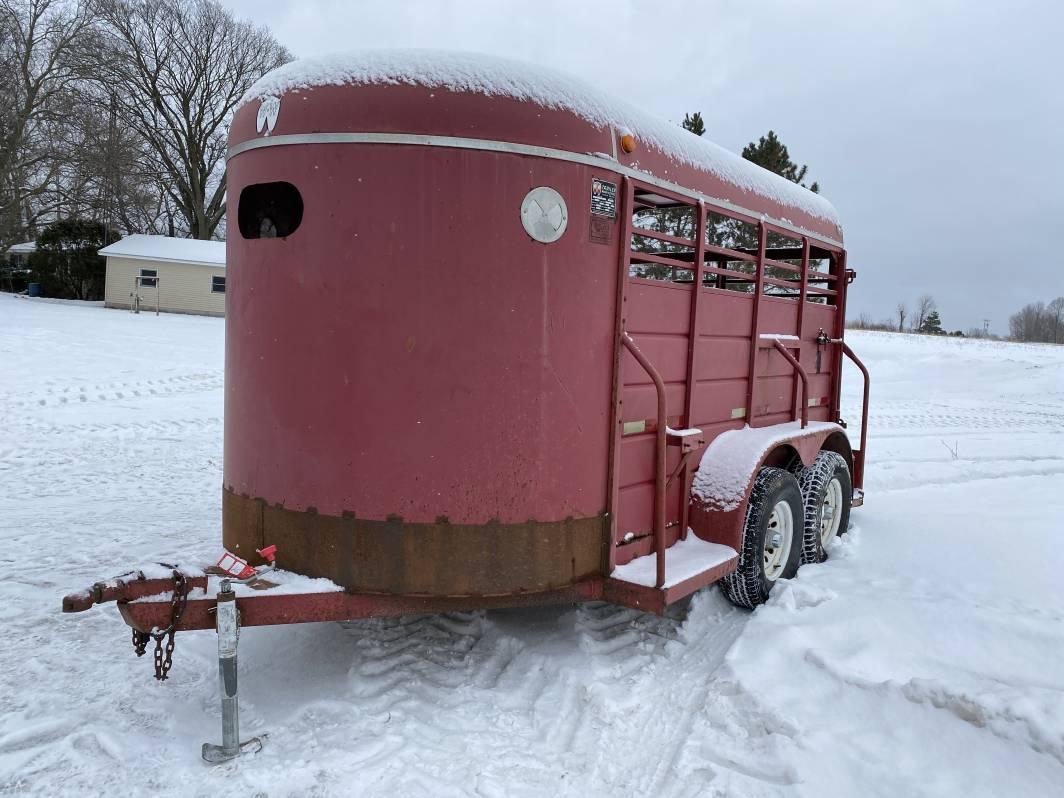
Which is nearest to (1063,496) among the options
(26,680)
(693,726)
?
(693,726)

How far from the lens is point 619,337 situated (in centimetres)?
339

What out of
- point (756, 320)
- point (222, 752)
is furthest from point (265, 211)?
point (756, 320)

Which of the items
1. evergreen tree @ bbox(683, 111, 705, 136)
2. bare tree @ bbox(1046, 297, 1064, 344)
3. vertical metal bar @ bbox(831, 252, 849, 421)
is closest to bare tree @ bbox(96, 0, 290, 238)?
evergreen tree @ bbox(683, 111, 705, 136)

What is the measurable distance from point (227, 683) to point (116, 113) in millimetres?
36491

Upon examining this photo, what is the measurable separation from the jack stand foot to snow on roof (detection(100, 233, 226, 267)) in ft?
95.3

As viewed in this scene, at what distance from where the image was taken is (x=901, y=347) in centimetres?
2706

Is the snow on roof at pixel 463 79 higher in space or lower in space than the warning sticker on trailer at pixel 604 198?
higher

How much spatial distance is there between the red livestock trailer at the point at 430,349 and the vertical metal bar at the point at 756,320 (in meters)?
1.11

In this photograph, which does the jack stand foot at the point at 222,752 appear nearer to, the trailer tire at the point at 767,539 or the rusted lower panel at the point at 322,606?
the rusted lower panel at the point at 322,606

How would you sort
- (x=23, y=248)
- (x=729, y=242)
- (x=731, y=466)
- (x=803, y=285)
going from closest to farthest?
(x=731, y=466) < (x=729, y=242) < (x=803, y=285) < (x=23, y=248)

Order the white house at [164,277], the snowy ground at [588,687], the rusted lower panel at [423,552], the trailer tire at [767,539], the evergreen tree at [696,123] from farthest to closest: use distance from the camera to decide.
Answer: the white house at [164,277], the evergreen tree at [696,123], the trailer tire at [767,539], the rusted lower panel at [423,552], the snowy ground at [588,687]

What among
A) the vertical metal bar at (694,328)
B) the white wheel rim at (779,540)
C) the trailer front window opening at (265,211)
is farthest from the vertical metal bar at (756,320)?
the trailer front window opening at (265,211)

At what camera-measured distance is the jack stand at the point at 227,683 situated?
276 centimetres

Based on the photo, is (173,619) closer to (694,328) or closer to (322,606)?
(322,606)
